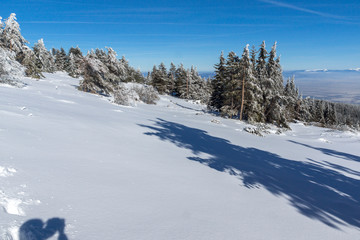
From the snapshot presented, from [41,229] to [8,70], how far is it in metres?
16.3

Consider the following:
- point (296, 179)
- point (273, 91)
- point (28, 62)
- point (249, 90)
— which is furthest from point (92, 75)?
point (296, 179)

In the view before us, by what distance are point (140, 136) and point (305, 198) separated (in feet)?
18.8

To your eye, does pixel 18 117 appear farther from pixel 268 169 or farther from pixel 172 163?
pixel 268 169

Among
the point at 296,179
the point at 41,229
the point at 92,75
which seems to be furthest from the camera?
the point at 92,75

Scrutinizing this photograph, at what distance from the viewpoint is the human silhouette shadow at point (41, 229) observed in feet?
6.91

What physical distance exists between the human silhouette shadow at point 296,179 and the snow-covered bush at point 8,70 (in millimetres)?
12401

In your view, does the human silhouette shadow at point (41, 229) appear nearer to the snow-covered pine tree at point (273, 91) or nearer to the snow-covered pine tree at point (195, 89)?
the snow-covered pine tree at point (273, 91)

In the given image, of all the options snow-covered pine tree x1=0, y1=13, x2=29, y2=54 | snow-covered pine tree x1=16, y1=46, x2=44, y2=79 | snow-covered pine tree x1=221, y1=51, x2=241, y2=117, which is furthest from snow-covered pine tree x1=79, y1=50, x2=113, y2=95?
snow-covered pine tree x1=221, y1=51, x2=241, y2=117

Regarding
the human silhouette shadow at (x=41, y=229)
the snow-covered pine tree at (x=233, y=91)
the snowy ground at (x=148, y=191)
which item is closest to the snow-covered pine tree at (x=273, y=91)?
the snow-covered pine tree at (x=233, y=91)

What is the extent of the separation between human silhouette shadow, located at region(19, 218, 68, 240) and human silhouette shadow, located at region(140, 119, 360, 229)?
4.18m

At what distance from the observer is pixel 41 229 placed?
7.37 feet

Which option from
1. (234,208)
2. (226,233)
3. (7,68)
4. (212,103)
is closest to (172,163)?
(234,208)

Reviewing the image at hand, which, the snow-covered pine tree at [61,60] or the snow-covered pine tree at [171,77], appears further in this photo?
the snow-covered pine tree at [61,60]

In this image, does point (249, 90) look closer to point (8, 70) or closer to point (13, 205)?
point (8, 70)
